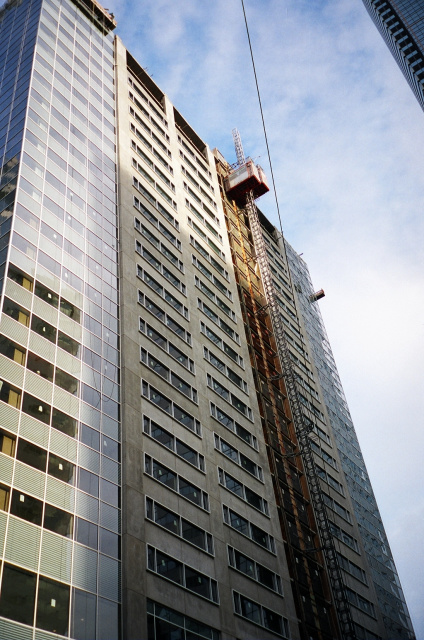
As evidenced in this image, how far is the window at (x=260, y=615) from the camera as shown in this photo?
40.9 metres

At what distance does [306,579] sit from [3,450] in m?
29.8

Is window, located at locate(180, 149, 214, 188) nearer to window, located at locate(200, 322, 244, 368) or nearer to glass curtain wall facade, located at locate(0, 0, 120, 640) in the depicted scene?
glass curtain wall facade, located at locate(0, 0, 120, 640)

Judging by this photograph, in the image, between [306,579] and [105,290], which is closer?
[105,290]

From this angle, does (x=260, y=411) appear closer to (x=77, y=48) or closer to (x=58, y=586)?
(x=58, y=586)

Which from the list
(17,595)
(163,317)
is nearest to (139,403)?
(163,317)

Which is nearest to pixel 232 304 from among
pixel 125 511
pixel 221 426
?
pixel 221 426

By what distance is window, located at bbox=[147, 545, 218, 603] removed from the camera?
119ft

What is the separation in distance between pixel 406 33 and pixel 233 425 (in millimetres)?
151457

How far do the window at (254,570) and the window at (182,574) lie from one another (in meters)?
3.46

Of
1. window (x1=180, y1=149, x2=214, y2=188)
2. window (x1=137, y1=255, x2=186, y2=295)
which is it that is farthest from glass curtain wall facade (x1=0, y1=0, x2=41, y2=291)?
window (x1=180, y1=149, x2=214, y2=188)

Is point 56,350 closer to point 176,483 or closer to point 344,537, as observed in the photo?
point 176,483

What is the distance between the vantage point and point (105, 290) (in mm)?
46469

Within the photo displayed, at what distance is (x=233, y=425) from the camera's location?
53.4 meters

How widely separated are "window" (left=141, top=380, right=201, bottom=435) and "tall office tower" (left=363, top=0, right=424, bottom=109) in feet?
470
